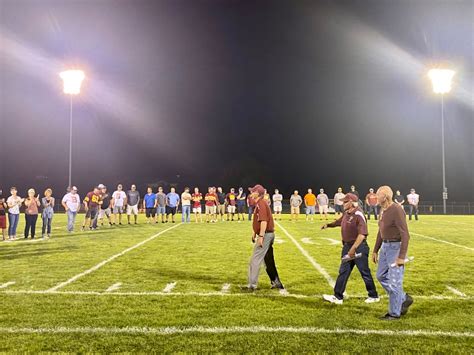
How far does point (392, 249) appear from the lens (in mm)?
5691

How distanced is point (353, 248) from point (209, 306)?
2265mm

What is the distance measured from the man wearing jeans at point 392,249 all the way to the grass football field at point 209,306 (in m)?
0.30

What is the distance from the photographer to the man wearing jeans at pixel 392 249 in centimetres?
555

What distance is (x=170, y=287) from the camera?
25.0ft

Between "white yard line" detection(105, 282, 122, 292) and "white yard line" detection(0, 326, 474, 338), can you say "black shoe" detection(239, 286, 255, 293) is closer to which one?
"white yard line" detection(0, 326, 474, 338)

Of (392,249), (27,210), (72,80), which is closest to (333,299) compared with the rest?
(392,249)

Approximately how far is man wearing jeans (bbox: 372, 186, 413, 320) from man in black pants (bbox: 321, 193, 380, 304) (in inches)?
23.5

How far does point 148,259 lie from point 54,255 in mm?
A: 2705

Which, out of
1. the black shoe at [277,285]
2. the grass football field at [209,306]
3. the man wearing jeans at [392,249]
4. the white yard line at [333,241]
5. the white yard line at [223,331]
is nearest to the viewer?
the grass football field at [209,306]

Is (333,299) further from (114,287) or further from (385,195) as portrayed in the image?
(114,287)

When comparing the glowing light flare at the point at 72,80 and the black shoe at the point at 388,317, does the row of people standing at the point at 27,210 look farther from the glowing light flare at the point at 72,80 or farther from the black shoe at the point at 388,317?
the glowing light flare at the point at 72,80

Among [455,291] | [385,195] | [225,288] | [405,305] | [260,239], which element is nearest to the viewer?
[385,195]

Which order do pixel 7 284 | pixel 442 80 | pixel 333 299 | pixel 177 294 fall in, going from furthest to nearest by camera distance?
1. pixel 442 80
2. pixel 7 284
3. pixel 177 294
4. pixel 333 299

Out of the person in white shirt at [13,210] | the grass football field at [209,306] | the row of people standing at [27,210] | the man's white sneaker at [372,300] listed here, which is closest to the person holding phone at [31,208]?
the row of people standing at [27,210]
